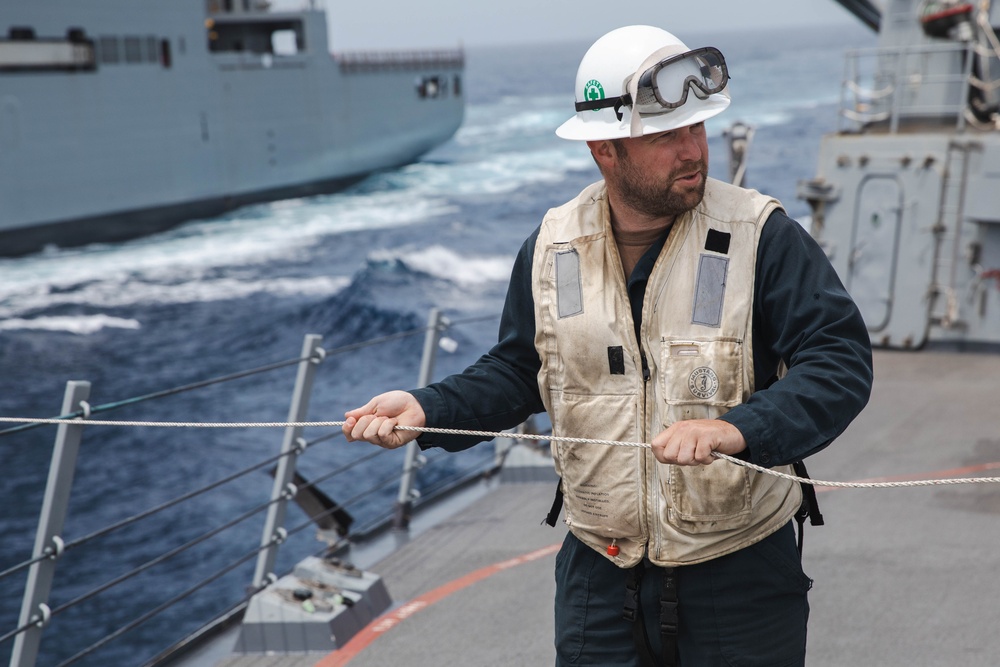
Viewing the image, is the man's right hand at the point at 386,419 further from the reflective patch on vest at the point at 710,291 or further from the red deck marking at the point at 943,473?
the red deck marking at the point at 943,473

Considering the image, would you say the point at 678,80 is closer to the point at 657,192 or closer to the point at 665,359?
the point at 657,192

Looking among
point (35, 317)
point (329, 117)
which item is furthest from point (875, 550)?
point (329, 117)

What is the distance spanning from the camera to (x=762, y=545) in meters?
1.95

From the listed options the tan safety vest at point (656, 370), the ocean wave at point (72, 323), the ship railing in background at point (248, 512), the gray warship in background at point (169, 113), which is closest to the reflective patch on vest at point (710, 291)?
the tan safety vest at point (656, 370)

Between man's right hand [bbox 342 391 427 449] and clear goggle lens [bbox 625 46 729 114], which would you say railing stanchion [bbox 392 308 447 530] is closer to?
man's right hand [bbox 342 391 427 449]

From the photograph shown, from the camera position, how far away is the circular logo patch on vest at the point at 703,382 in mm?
1855

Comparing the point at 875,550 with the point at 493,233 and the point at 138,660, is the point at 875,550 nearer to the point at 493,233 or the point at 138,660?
the point at 138,660

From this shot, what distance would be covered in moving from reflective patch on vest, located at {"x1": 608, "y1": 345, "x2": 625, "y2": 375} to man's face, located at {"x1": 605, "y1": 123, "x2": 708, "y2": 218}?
272mm

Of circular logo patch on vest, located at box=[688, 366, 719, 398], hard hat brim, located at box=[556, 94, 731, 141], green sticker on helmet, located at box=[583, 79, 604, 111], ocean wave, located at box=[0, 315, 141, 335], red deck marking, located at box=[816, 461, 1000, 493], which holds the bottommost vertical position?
ocean wave, located at box=[0, 315, 141, 335]

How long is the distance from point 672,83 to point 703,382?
581 millimetres

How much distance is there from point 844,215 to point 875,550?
549cm

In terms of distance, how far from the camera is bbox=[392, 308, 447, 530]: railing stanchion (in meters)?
4.84

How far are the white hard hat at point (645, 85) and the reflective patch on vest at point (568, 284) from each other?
0.24 metres

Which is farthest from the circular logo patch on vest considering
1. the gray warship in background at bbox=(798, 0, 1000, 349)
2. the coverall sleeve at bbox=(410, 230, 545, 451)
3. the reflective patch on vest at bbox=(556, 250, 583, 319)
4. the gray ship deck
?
the gray warship in background at bbox=(798, 0, 1000, 349)
